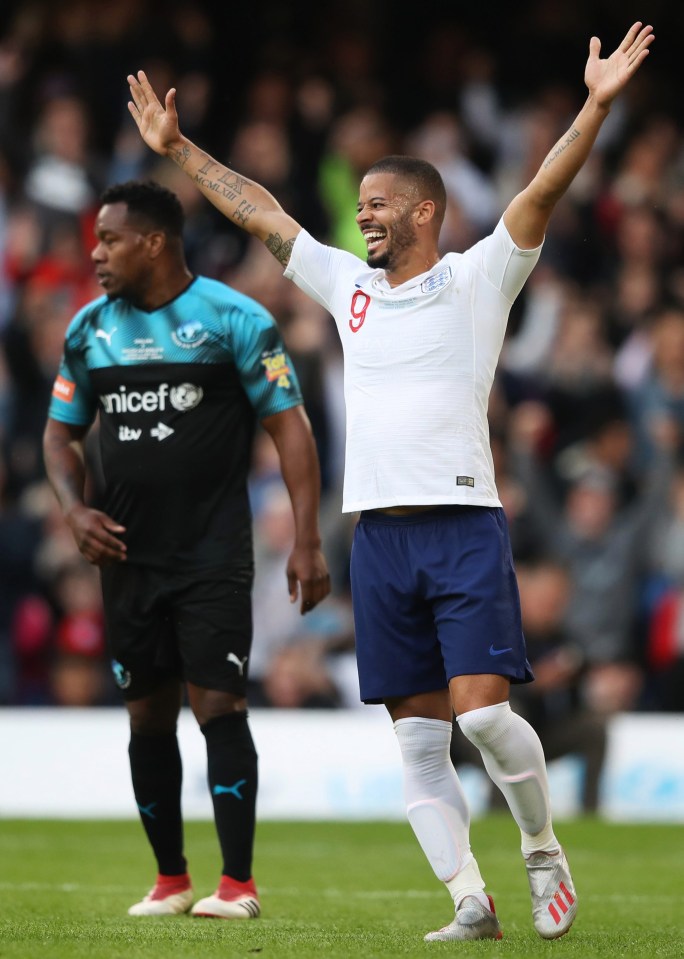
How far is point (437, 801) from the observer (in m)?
5.60

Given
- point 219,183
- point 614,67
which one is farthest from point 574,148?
point 219,183

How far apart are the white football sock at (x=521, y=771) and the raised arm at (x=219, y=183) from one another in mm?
1825

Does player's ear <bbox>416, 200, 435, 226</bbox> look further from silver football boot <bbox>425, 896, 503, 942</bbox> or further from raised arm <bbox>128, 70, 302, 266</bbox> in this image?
silver football boot <bbox>425, 896, 503, 942</bbox>

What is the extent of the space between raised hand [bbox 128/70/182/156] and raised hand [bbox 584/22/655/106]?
5.04ft

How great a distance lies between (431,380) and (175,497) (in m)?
1.35

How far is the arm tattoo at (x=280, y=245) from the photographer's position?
5.99 m

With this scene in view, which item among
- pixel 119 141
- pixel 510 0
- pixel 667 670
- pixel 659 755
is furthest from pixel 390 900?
pixel 510 0

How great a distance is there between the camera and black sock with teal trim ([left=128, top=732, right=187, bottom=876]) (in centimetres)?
650

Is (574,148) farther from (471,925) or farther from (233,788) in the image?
(233,788)

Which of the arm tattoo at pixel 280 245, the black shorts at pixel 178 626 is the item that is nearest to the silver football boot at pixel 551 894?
the black shorts at pixel 178 626

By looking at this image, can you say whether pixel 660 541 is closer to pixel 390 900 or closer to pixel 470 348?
pixel 390 900

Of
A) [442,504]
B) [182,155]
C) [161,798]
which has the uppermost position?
[182,155]

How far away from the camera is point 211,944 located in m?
5.12

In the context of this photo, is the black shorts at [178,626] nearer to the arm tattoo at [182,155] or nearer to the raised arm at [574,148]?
the arm tattoo at [182,155]
